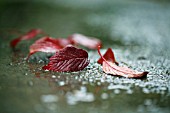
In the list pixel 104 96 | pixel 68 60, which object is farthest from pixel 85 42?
pixel 104 96

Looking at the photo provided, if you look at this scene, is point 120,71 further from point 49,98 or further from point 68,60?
point 49,98

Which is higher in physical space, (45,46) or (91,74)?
(45,46)

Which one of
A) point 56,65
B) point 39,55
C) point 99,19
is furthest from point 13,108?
point 99,19

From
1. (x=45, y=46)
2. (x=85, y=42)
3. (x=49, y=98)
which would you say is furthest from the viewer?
(x=85, y=42)

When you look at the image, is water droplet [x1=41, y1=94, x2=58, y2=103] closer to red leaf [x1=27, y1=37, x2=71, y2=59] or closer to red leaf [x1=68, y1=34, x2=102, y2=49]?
red leaf [x1=27, y1=37, x2=71, y2=59]

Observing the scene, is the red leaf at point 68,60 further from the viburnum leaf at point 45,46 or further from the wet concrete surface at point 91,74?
the viburnum leaf at point 45,46

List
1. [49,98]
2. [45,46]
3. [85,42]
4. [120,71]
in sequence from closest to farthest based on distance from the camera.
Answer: [49,98] < [120,71] < [45,46] < [85,42]
